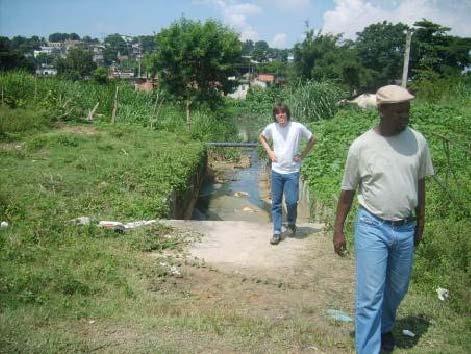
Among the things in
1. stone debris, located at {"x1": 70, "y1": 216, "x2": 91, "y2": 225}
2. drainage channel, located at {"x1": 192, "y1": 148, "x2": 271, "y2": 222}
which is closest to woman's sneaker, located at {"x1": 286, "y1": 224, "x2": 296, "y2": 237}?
stone debris, located at {"x1": 70, "y1": 216, "x2": 91, "y2": 225}

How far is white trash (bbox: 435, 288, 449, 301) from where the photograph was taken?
454 centimetres

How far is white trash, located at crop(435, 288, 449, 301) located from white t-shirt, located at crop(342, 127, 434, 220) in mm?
1613

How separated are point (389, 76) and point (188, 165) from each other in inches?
1603

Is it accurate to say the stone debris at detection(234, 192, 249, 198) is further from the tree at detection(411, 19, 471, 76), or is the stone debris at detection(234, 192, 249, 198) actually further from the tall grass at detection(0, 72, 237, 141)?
the tree at detection(411, 19, 471, 76)

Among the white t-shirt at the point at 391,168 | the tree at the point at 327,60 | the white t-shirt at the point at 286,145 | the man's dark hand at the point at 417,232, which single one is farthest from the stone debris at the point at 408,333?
the tree at the point at 327,60

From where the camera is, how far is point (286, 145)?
20.2 feet

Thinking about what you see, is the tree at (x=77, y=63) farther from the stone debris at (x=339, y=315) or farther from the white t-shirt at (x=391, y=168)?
the white t-shirt at (x=391, y=168)

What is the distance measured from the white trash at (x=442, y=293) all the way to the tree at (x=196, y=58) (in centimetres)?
2194

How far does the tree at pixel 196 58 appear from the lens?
26.0 meters

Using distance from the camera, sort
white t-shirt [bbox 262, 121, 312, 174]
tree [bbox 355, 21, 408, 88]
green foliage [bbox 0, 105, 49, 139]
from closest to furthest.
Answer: white t-shirt [bbox 262, 121, 312, 174]
green foliage [bbox 0, 105, 49, 139]
tree [bbox 355, 21, 408, 88]

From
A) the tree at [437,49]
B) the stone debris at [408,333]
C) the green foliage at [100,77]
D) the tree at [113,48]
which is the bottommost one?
the stone debris at [408,333]

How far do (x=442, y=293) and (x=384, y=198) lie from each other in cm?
186

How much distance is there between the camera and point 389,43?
49.0 metres

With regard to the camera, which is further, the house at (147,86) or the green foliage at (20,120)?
the house at (147,86)
